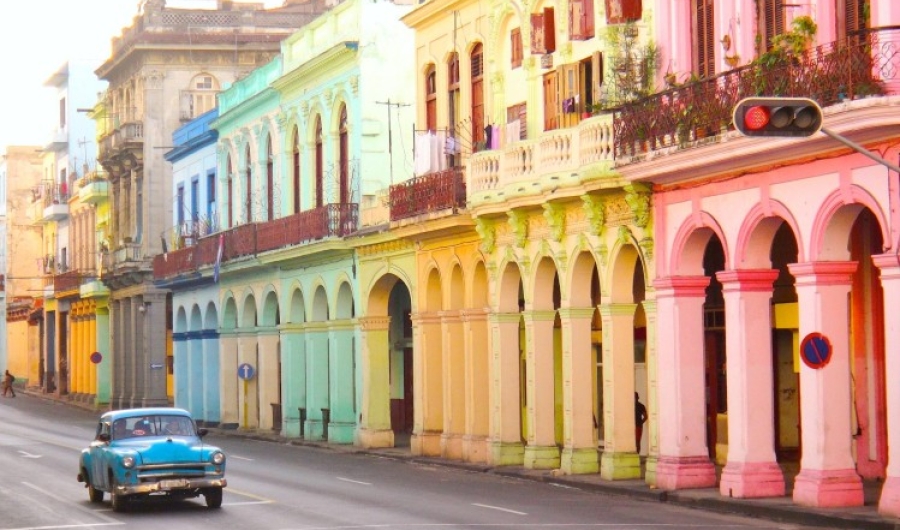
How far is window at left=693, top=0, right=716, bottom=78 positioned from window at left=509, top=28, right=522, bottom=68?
6797 millimetres

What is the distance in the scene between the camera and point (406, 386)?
47906mm

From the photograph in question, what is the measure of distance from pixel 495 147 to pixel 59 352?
186ft

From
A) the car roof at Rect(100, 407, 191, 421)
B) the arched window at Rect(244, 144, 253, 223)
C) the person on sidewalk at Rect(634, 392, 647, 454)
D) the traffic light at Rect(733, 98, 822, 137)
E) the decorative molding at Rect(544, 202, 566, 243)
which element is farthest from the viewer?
the arched window at Rect(244, 144, 253, 223)

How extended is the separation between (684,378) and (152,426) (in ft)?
26.3

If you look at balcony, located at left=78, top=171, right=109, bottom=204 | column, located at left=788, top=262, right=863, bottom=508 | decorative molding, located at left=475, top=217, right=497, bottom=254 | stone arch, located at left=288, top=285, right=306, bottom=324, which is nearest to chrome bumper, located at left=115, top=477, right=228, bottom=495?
column, located at left=788, top=262, right=863, bottom=508

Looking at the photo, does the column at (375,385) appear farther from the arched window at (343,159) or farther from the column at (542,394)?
the column at (542,394)

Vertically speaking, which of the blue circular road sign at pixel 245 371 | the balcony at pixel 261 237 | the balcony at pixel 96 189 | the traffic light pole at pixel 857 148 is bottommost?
the blue circular road sign at pixel 245 371

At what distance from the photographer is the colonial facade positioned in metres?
65.6

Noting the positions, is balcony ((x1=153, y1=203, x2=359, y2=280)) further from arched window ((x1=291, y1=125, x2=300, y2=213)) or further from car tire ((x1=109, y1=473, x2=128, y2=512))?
car tire ((x1=109, y1=473, x2=128, y2=512))

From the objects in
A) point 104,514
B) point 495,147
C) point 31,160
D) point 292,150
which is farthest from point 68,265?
point 104,514

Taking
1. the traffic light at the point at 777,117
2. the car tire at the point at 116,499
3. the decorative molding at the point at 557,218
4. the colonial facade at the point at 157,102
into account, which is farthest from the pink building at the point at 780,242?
the colonial facade at the point at 157,102

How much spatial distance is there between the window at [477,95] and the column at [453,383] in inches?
143

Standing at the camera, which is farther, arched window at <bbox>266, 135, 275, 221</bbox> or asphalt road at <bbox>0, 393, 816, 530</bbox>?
arched window at <bbox>266, 135, 275, 221</bbox>

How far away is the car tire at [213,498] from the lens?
2594 centimetres
